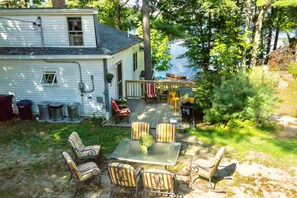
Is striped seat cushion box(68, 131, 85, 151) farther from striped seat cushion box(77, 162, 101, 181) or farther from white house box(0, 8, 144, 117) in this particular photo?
white house box(0, 8, 144, 117)

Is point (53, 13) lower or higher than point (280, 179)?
higher

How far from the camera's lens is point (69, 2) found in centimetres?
2434

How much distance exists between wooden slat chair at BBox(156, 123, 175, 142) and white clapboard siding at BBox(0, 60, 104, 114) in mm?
4495

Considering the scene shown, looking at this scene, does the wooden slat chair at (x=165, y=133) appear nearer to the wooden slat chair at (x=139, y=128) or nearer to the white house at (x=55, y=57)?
the wooden slat chair at (x=139, y=128)

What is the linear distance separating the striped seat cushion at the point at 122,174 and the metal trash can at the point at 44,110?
7.05 m

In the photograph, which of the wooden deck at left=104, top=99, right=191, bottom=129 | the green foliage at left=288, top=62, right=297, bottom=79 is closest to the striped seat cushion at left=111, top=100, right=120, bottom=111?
the wooden deck at left=104, top=99, right=191, bottom=129

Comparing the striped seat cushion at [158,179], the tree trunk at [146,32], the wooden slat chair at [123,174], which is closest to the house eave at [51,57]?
the tree trunk at [146,32]

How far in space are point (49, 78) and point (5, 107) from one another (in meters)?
2.54

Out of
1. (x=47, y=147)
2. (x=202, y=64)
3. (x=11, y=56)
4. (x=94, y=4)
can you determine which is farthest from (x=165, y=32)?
(x=47, y=147)

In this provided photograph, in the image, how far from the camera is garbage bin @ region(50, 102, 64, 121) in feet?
37.7

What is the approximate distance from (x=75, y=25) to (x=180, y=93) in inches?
242

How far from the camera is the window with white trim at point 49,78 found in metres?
11.7

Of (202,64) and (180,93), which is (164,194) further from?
(202,64)

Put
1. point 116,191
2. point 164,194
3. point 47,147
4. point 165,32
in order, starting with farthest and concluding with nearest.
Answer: point 165,32 < point 47,147 < point 116,191 < point 164,194
